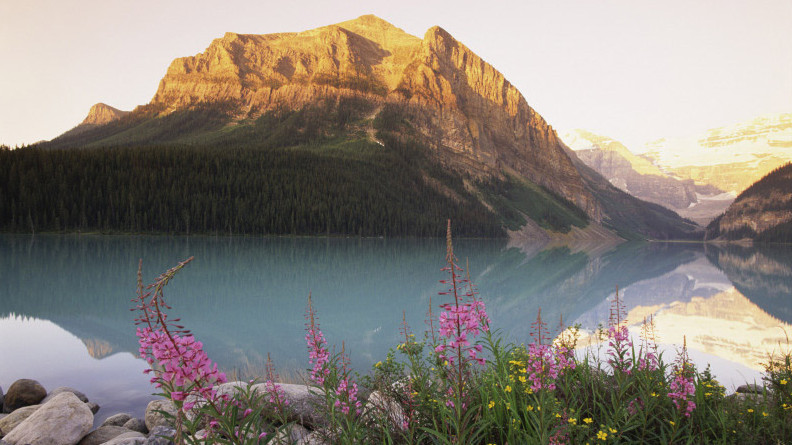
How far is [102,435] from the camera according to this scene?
31.0 feet

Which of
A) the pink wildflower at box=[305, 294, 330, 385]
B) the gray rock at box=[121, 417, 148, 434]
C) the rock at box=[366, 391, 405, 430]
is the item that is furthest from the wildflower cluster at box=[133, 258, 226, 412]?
the gray rock at box=[121, 417, 148, 434]

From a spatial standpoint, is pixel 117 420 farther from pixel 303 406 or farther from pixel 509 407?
pixel 509 407

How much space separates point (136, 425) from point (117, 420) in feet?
1.88

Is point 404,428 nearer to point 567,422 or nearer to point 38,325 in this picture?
point 567,422

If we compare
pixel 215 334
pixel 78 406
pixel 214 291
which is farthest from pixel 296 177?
pixel 78 406

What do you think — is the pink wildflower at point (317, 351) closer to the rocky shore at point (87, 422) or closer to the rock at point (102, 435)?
the rocky shore at point (87, 422)

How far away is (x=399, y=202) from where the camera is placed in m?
174

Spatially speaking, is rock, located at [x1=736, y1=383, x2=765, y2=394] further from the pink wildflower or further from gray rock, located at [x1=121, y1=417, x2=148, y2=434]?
gray rock, located at [x1=121, y1=417, x2=148, y2=434]

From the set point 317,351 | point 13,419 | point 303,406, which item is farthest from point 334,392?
point 13,419

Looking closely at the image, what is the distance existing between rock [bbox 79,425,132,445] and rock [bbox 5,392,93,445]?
14 cm

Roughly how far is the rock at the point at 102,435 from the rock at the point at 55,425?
0.46 ft

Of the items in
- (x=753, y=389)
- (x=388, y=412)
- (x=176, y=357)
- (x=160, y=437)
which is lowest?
(x=753, y=389)

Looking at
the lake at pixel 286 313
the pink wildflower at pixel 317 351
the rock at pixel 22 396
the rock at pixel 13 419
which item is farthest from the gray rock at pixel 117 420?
the pink wildflower at pixel 317 351

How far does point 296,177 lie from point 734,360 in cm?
14262
